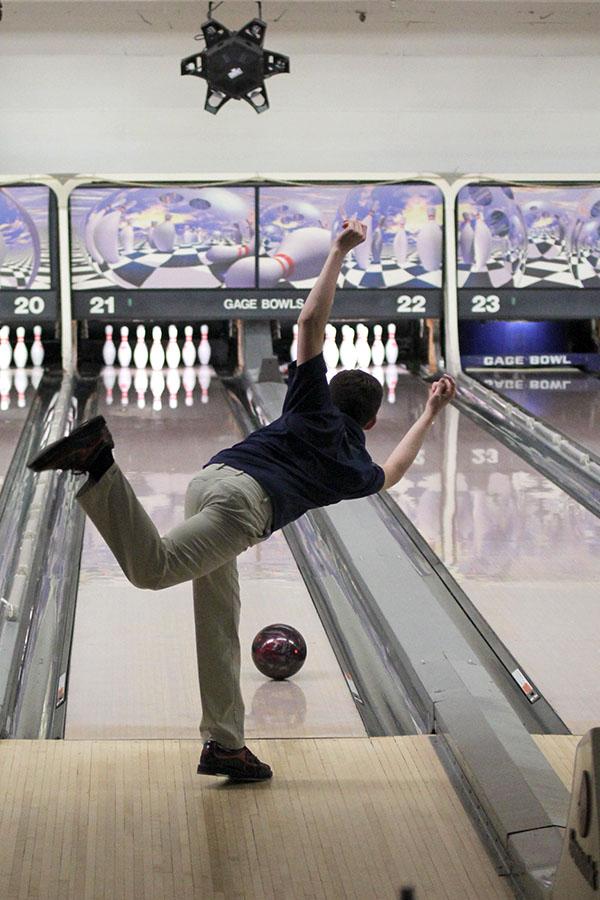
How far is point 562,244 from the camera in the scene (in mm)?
8195

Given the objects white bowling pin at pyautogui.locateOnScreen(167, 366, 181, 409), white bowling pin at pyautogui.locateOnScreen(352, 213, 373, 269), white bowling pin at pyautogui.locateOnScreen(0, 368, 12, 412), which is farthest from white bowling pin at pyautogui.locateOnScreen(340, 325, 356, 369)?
white bowling pin at pyautogui.locateOnScreen(0, 368, 12, 412)

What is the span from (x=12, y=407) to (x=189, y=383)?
1202mm

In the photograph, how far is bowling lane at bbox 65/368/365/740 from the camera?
3334 mm

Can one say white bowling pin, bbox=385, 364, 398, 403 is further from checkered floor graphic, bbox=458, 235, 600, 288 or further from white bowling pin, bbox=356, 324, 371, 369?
checkered floor graphic, bbox=458, 235, 600, 288

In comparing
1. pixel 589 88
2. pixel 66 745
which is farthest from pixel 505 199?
pixel 66 745

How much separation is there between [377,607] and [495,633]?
37 cm

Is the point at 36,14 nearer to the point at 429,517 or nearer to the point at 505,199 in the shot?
the point at 505,199

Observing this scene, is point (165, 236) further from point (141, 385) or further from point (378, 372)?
point (378, 372)

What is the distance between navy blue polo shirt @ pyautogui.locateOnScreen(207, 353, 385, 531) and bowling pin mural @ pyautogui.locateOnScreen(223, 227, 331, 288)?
17.5 ft

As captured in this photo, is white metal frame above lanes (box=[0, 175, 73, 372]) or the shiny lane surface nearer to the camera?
the shiny lane surface

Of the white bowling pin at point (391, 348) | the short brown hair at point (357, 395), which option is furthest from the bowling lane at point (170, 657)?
the white bowling pin at point (391, 348)

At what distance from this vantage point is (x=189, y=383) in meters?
7.82

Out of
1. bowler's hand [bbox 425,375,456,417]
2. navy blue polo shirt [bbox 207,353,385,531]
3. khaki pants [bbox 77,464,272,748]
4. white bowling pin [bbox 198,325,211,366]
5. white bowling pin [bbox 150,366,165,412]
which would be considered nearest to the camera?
khaki pants [bbox 77,464,272,748]

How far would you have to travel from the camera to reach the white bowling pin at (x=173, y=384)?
24.1ft
